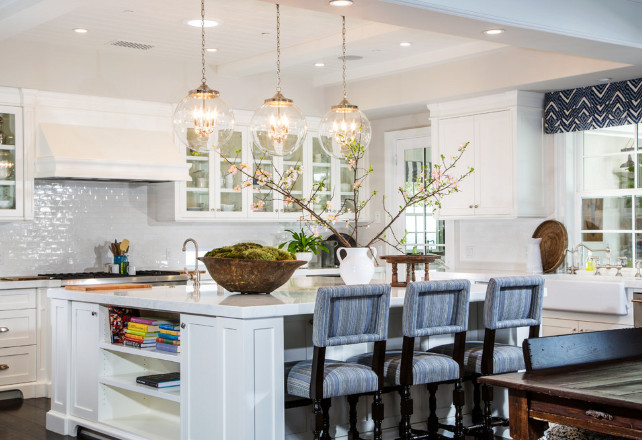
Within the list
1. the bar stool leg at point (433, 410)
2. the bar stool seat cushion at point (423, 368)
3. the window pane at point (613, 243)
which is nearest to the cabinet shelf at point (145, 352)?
the bar stool seat cushion at point (423, 368)

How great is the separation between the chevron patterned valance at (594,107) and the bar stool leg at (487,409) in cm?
295

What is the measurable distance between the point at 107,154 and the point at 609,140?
13.2ft

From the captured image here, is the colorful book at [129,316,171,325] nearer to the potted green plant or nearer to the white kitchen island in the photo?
the white kitchen island

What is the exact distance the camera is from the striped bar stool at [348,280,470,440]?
13.3 feet

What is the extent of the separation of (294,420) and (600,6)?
10.2ft

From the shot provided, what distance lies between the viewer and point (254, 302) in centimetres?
403

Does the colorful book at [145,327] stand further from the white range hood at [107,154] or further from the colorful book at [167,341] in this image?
the white range hood at [107,154]

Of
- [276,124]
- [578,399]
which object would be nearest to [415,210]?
[276,124]

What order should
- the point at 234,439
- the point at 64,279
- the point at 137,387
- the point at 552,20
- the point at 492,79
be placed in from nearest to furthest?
1. the point at 234,439
2. the point at 137,387
3. the point at 552,20
4. the point at 64,279
5. the point at 492,79

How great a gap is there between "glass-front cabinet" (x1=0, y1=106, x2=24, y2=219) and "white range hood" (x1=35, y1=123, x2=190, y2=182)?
152 mm

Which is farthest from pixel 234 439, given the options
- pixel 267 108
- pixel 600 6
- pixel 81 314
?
pixel 600 6

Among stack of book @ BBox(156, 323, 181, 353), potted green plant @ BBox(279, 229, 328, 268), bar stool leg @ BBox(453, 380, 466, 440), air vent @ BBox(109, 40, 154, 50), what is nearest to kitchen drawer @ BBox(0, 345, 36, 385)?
stack of book @ BBox(156, 323, 181, 353)

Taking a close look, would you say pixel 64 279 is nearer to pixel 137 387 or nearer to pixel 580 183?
pixel 137 387

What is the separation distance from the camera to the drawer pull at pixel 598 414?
2.17 m
